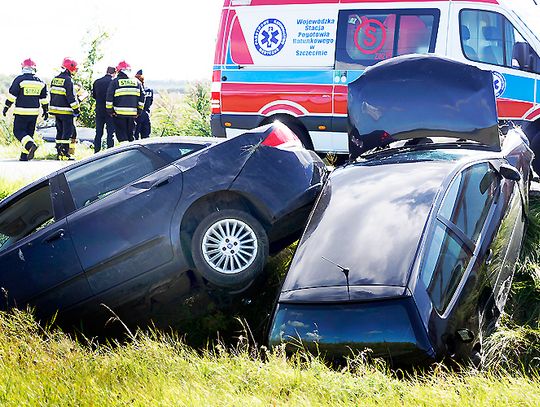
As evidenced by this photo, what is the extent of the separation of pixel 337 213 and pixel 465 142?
157cm

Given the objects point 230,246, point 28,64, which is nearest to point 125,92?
point 28,64

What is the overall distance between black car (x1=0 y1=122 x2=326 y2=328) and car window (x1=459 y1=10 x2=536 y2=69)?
516 centimetres

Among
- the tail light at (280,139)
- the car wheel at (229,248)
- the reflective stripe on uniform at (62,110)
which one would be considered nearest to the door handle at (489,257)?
the car wheel at (229,248)

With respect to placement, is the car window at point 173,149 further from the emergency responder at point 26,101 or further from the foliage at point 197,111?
the foliage at point 197,111

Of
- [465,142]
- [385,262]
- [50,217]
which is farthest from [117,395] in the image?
[465,142]

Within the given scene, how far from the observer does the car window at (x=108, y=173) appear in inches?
258

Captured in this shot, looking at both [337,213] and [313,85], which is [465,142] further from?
[313,85]

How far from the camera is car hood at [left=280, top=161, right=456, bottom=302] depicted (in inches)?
187

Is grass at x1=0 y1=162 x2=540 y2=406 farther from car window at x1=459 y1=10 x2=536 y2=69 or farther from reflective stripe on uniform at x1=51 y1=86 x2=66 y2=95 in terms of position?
reflective stripe on uniform at x1=51 y1=86 x2=66 y2=95

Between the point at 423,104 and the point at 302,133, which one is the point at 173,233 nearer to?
the point at 423,104

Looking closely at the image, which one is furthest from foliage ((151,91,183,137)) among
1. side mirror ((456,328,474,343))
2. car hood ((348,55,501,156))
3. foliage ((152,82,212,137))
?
side mirror ((456,328,474,343))

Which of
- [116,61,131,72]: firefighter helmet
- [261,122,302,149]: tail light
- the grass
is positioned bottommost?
the grass

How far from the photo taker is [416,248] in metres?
4.80

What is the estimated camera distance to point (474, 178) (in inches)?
218
